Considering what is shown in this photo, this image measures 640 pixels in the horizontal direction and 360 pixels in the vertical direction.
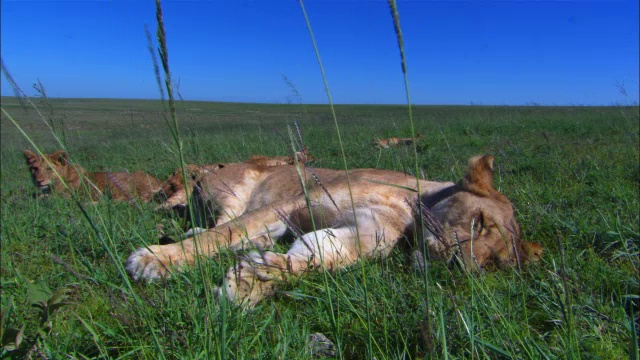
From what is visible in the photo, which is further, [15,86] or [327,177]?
[327,177]

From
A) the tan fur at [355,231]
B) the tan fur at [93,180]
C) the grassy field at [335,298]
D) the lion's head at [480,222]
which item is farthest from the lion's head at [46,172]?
the lion's head at [480,222]

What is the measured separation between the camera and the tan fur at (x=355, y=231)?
104 inches

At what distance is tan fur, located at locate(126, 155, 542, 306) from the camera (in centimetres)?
263

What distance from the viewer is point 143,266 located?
2939 mm

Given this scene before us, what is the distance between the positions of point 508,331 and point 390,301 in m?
0.56

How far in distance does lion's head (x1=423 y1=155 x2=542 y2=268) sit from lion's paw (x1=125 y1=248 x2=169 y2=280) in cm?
158

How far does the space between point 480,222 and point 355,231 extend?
83 centimetres

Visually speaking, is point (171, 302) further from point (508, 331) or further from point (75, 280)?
point (508, 331)

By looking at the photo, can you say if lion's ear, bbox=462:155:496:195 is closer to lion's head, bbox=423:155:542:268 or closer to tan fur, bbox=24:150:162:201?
lion's head, bbox=423:155:542:268

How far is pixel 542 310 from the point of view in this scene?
227cm

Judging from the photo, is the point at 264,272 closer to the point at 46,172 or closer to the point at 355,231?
the point at 355,231

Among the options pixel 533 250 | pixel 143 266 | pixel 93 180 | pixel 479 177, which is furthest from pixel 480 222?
pixel 93 180

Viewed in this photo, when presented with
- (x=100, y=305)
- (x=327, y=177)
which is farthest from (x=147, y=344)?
(x=327, y=177)

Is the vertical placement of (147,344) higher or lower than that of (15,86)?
lower
